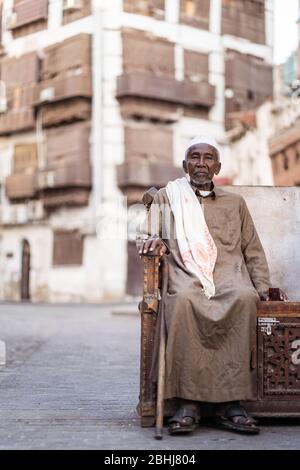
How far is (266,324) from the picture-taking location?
15.0 feet

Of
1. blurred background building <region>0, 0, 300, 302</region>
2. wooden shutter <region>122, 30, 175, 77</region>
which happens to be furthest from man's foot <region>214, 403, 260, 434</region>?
wooden shutter <region>122, 30, 175, 77</region>

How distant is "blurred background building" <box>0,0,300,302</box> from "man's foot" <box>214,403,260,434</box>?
26.5 metres

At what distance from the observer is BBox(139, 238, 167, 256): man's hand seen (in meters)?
4.41

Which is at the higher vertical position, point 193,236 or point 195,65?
point 195,65

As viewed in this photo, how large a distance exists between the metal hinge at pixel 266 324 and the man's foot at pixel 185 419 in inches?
23.5

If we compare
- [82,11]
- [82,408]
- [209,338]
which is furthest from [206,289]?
[82,11]

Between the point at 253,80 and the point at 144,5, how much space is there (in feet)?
21.9

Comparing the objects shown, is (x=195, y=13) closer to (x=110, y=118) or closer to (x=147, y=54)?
(x=147, y=54)

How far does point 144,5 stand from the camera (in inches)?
1325

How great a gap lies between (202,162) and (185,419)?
1.57 metres

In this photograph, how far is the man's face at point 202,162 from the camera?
4.80 m
